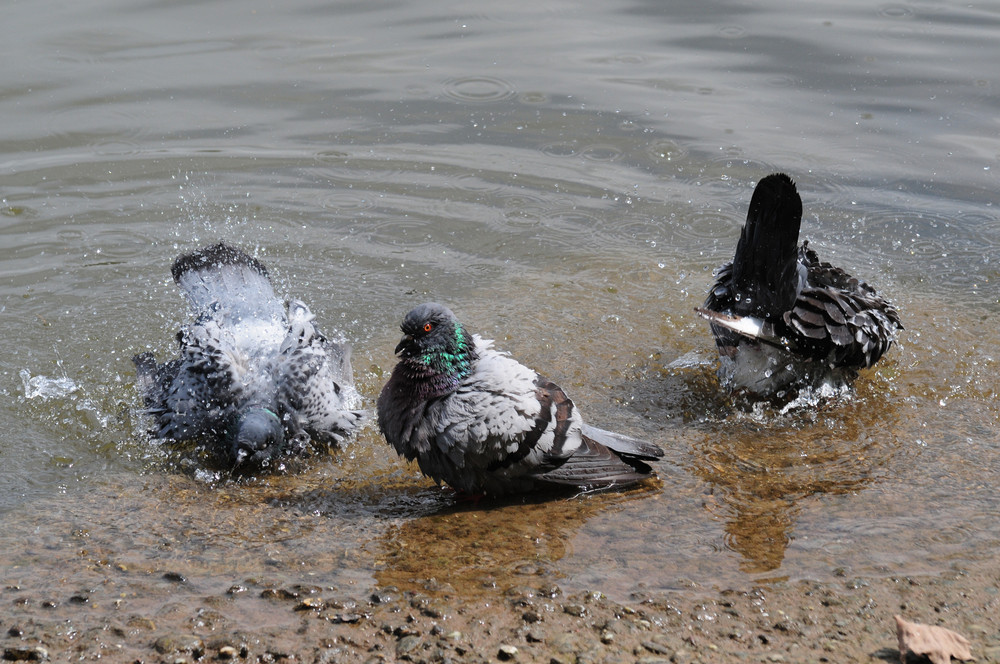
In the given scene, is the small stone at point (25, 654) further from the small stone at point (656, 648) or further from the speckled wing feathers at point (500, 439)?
the small stone at point (656, 648)

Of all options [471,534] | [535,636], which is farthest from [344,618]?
[471,534]

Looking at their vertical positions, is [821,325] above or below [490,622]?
above

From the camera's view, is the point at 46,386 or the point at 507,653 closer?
the point at 507,653

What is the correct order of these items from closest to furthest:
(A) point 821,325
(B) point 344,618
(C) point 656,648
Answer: (C) point 656,648
(B) point 344,618
(A) point 821,325

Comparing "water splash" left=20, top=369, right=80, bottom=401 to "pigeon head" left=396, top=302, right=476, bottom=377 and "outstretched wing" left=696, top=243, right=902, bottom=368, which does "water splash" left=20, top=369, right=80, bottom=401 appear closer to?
"pigeon head" left=396, top=302, right=476, bottom=377

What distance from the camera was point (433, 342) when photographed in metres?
4.28

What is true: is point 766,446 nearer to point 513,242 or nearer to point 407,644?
point 407,644

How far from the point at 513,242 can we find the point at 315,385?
9.02ft

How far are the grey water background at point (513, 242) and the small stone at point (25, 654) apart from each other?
438mm

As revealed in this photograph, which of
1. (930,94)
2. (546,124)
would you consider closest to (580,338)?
(546,124)

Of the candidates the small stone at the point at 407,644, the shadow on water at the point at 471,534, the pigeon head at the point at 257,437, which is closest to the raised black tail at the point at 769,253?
the shadow on water at the point at 471,534

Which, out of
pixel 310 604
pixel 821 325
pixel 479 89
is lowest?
pixel 310 604

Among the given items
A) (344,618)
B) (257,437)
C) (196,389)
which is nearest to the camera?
(344,618)

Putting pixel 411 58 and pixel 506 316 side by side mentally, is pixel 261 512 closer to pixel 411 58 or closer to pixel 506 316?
pixel 506 316
